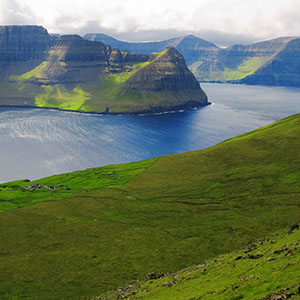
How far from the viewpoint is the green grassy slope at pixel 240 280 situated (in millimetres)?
47947

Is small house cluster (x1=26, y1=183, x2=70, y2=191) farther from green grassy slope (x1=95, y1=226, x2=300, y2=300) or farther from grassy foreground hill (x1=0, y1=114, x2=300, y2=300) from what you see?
green grassy slope (x1=95, y1=226, x2=300, y2=300)

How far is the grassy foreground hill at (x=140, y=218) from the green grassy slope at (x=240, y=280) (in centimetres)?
257

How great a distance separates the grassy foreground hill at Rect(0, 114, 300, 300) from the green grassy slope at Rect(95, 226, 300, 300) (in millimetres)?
2574

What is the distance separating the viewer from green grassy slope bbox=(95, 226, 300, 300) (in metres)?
47.9

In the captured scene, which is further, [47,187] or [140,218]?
[47,187]

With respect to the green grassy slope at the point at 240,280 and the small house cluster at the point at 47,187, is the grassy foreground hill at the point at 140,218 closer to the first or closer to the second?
the small house cluster at the point at 47,187

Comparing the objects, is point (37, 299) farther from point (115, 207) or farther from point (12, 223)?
point (115, 207)

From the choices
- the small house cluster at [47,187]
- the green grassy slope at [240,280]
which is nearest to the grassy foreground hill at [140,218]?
the small house cluster at [47,187]

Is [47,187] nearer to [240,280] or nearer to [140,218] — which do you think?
[140,218]

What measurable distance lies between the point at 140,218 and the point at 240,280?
7630cm

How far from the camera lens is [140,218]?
422 feet

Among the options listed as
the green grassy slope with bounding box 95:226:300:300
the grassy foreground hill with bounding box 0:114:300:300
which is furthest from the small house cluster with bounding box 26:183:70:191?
the green grassy slope with bounding box 95:226:300:300

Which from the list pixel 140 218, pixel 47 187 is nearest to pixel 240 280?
pixel 140 218

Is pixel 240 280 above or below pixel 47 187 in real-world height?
above
